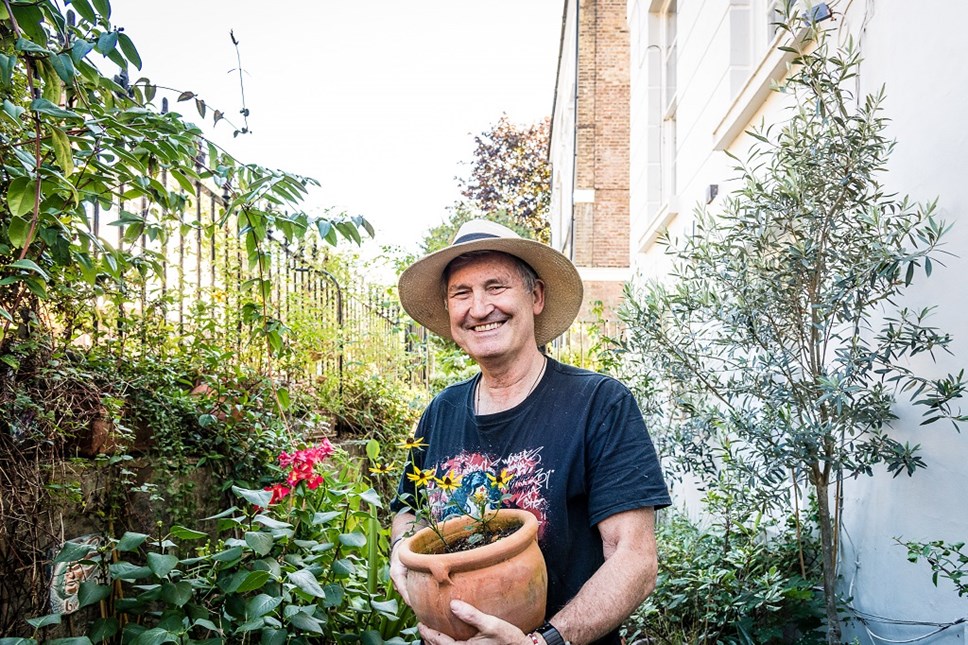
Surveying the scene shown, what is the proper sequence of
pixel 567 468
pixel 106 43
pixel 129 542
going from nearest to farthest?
1. pixel 106 43
2. pixel 567 468
3. pixel 129 542

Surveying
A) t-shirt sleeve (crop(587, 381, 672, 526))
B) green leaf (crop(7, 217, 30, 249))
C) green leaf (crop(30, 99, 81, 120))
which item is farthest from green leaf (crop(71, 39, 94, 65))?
t-shirt sleeve (crop(587, 381, 672, 526))

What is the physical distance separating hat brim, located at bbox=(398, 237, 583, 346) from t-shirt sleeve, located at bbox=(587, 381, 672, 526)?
0.50 m

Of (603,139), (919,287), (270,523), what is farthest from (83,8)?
(603,139)

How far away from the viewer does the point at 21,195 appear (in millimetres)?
1579

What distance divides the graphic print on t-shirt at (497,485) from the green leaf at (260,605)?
1.67 feet

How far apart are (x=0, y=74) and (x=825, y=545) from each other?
2.90 meters

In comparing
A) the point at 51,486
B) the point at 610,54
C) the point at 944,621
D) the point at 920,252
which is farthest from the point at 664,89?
the point at 610,54

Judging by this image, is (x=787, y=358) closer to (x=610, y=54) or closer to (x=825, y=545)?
(x=825, y=545)

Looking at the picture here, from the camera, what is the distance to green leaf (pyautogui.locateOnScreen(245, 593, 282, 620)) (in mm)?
2105

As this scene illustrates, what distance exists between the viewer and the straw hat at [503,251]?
2.25 metres

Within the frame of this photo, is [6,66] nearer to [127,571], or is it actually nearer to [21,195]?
[21,195]

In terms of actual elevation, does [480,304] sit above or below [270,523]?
above

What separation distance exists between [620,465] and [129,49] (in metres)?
1.48

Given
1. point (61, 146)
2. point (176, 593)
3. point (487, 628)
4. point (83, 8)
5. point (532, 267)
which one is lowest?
point (176, 593)
